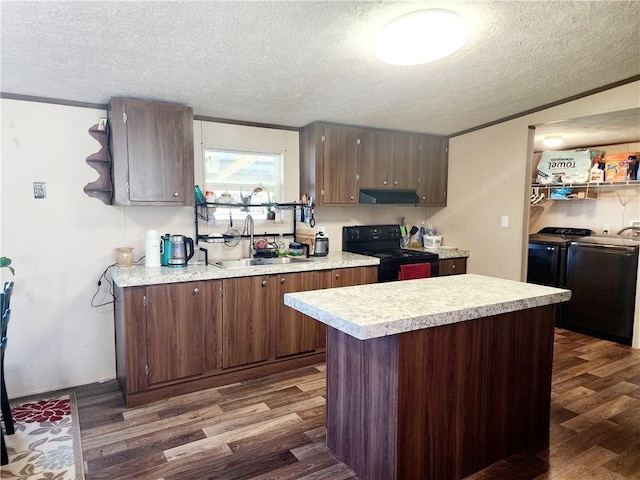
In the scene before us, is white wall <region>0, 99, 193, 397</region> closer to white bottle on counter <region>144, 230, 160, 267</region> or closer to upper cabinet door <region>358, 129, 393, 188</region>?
white bottle on counter <region>144, 230, 160, 267</region>

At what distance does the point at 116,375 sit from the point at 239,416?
4.14 ft

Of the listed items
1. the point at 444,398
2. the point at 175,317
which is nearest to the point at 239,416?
the point at 175,317

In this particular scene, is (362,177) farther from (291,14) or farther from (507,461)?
(507,461)

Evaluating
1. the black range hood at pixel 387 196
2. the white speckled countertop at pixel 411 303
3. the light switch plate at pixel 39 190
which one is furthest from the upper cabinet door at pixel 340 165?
the light switch plate at pixel 39 190

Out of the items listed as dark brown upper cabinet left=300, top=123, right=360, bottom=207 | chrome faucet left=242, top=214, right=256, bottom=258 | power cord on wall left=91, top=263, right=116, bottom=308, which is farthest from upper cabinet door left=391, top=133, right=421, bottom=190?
power cord on wall left=91, top=263, right=116, bottom=308

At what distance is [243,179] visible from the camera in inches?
147

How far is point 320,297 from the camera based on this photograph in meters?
1.96

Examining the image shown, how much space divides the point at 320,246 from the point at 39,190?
2.27 metres

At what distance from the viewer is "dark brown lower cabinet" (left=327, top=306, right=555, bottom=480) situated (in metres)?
1.75

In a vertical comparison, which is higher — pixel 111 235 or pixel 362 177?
pixel 362 177

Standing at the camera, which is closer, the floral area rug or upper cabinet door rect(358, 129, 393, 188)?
the floral area rug

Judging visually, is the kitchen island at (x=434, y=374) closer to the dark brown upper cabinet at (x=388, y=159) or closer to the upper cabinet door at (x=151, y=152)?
the upper cabinet door at (x=151, y=152)

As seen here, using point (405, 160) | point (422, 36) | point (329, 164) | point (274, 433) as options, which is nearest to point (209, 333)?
point (274, 433)

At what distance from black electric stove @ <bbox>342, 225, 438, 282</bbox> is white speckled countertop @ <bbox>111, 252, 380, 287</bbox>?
204 millimetres
